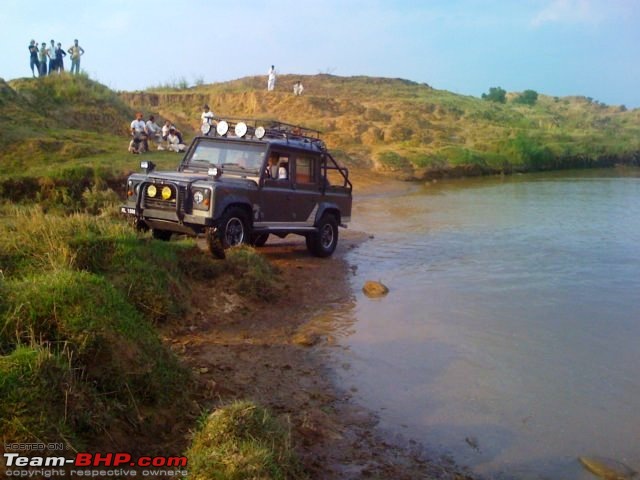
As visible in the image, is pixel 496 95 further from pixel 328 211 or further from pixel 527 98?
pixel 328 211

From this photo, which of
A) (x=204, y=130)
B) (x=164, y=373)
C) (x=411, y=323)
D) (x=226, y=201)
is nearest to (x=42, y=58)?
(x=204, y=130)

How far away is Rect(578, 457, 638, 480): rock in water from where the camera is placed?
181 inches

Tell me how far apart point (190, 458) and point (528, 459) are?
8.15 ft

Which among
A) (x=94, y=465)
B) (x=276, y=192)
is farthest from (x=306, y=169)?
(x=94, y=465)

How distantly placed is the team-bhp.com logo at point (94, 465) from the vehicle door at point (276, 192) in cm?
641

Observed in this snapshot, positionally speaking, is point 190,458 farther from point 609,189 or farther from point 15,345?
point 609,189

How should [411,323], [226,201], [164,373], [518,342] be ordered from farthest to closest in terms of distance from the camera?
[226,201], [411,323], [518,342], [164,373]

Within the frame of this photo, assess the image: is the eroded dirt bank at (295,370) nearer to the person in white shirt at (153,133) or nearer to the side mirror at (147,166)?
the side mirror at (147,166)

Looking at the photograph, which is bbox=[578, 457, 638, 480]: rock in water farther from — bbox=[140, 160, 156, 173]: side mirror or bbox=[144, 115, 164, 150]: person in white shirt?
bbox=[144, 115, 164, 150]: person in white shirt

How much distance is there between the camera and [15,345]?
4121mm

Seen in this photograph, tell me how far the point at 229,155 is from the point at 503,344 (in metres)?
5.31

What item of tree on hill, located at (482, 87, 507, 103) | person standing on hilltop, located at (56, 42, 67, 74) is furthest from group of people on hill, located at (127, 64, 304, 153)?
tree on hill, located at (482, 87, 507, 103)

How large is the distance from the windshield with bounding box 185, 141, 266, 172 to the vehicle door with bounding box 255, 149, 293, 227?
0.67 ft

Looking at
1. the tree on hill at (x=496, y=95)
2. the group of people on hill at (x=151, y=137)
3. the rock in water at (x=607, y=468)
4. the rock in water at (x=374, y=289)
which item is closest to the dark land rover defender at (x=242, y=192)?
the rock in water at (x=374, y=289)
